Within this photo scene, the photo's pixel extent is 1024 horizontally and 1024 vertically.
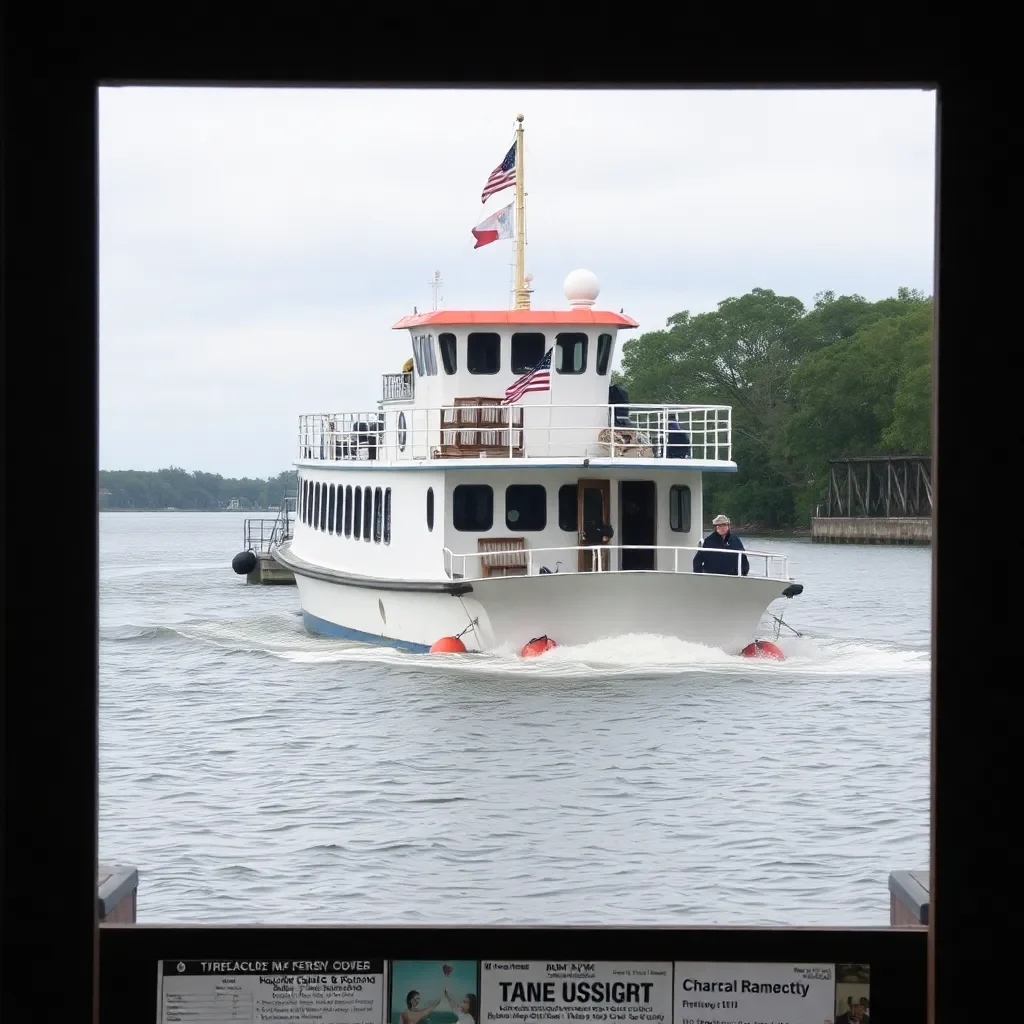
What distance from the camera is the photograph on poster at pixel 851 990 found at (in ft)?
7.09

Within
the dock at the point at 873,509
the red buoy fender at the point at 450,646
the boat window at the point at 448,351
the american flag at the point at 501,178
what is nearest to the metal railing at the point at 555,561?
the red buoy fender at the point at 450,646

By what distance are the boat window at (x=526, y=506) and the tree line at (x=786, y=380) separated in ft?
125

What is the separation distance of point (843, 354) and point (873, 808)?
41000mm

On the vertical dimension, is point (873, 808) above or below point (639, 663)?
below

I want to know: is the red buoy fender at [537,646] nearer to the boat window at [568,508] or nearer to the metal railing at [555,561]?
the metal railing at [555,561]

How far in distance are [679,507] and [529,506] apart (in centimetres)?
157

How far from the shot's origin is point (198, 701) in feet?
68.3

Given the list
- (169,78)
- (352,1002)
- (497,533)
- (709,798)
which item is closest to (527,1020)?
(352,1002)

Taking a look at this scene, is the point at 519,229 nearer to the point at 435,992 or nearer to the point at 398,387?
the point at 398,387

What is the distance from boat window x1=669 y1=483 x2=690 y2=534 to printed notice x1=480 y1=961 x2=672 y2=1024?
1428cm

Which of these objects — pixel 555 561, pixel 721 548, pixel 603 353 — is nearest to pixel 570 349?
pixel 603 353

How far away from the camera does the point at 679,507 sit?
647 inches
